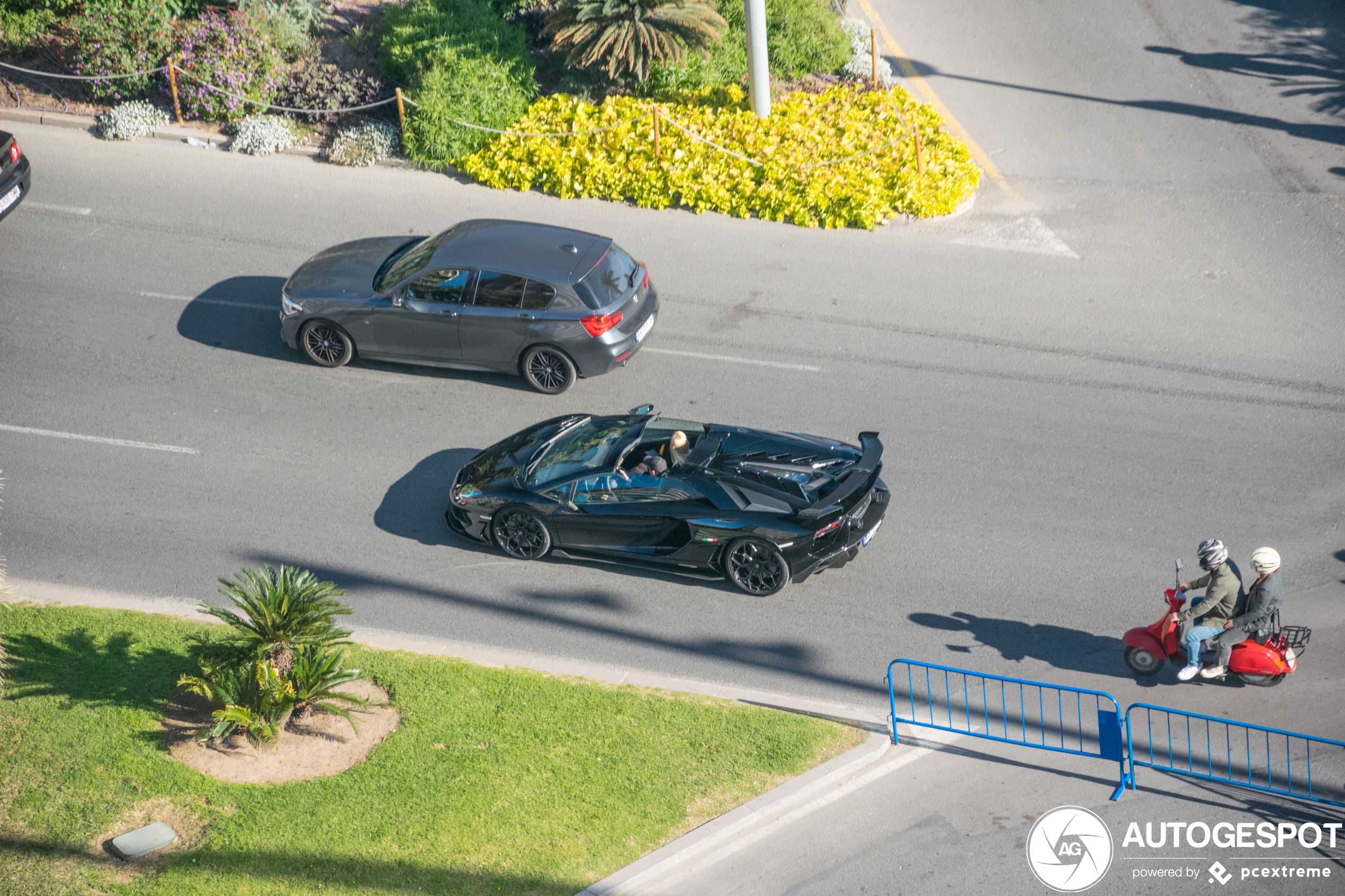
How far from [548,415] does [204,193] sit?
807cm

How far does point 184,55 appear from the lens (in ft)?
63.7

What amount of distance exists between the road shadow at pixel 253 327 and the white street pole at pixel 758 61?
734cm

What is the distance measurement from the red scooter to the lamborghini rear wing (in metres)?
2.60

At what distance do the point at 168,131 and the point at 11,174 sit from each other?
3.50 meters

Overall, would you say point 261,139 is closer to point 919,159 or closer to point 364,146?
point 364,146

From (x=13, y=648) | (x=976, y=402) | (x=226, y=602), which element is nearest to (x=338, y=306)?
(x=226, y=602)

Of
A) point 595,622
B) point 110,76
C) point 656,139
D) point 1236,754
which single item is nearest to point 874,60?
point 656,139

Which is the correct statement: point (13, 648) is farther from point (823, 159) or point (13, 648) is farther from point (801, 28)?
point (801, 28)

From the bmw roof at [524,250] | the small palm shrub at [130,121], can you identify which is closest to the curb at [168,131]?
the small palm shrub at [130,121]

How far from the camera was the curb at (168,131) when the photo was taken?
18922 millimetres

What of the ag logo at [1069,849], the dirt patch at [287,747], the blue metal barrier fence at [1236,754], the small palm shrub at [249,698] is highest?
the small palm shrub at [249,698]

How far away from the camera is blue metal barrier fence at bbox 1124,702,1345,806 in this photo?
855cm

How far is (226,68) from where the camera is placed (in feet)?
63.6

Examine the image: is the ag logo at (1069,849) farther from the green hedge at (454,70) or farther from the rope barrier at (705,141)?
the green hedge at (454,70)
